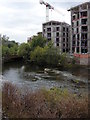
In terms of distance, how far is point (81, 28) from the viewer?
116 feet

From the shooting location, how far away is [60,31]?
4419cm

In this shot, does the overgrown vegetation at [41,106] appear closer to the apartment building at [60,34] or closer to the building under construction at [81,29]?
the building under construction at [81,29]

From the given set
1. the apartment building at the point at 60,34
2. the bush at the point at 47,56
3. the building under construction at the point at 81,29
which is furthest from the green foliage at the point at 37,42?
the bush at the point at 47,56

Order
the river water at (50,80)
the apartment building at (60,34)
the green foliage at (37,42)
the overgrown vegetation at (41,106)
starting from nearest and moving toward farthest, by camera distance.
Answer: the overgrown vegetation at (41,106)
the river water at (50,80)
the green foliage at (37,42)
the apartment building at (60,34)

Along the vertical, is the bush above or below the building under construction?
below

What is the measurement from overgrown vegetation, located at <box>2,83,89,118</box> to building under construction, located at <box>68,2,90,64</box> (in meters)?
25.3

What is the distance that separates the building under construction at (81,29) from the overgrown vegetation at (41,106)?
997 inches

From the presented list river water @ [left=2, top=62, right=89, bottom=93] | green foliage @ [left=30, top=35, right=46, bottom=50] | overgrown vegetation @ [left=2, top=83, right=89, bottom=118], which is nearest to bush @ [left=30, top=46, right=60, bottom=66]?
green foliage @ [left=30, top=35, right=46, bottom=50]

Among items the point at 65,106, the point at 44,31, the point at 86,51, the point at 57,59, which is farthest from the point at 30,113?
the point at 44,31

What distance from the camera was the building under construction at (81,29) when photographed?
1368 inches

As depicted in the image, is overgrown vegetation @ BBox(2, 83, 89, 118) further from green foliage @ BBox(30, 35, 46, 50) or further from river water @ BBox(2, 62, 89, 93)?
green foliage @ BBox(30, 35, 46, 50)

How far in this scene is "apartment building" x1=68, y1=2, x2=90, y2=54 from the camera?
34800 mm

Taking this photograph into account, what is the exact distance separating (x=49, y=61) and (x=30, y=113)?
21.3 meters

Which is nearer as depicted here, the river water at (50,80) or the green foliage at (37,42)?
the river water at (50,80)
